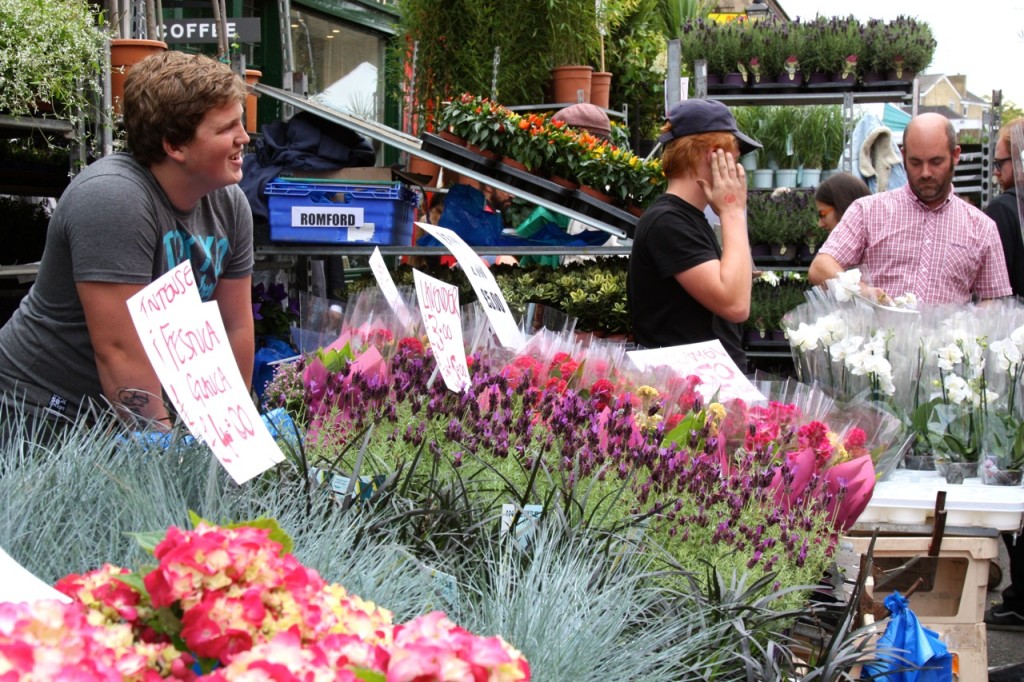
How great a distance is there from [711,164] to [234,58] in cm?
322

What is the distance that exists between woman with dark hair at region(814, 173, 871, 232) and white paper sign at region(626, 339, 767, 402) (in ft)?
10.8

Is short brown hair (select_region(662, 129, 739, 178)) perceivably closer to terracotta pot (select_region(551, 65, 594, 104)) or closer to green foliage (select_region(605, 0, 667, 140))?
terracotta pot (select_region(551, 65, 594, 104))

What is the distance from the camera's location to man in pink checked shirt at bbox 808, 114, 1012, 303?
402cm

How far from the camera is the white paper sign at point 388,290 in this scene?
248cm

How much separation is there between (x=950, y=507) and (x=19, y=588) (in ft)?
7.44

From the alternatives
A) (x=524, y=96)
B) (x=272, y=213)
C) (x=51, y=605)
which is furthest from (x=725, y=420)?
(x=524, y=96)

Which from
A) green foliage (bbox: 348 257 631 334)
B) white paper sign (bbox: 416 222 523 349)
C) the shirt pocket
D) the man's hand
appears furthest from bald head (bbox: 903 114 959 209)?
white paper sign (bbox: 416 222 523 349)

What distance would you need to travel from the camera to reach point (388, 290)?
2529 mm

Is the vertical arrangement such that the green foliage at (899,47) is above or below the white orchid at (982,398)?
above

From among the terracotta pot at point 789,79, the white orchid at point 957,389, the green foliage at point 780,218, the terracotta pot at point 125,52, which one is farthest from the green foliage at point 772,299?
the terracotta pot at point 125,52

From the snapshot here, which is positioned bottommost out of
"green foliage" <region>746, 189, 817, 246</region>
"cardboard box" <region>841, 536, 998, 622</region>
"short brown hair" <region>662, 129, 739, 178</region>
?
"cardboard box" <region>841, 536, 998, 622</region>

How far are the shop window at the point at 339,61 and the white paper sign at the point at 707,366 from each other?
6.51 m

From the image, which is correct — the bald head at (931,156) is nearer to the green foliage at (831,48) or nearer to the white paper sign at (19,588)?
the green foliage at (831,48)

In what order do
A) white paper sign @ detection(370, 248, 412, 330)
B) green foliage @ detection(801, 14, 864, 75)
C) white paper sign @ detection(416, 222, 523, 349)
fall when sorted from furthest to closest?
1. green foliage @ detection(801, 14, 864, 75)
2. white paper sign @ detection(416, 222, 523, 349)
3. white paper sign @ detection(370, 248, 412, 330)
